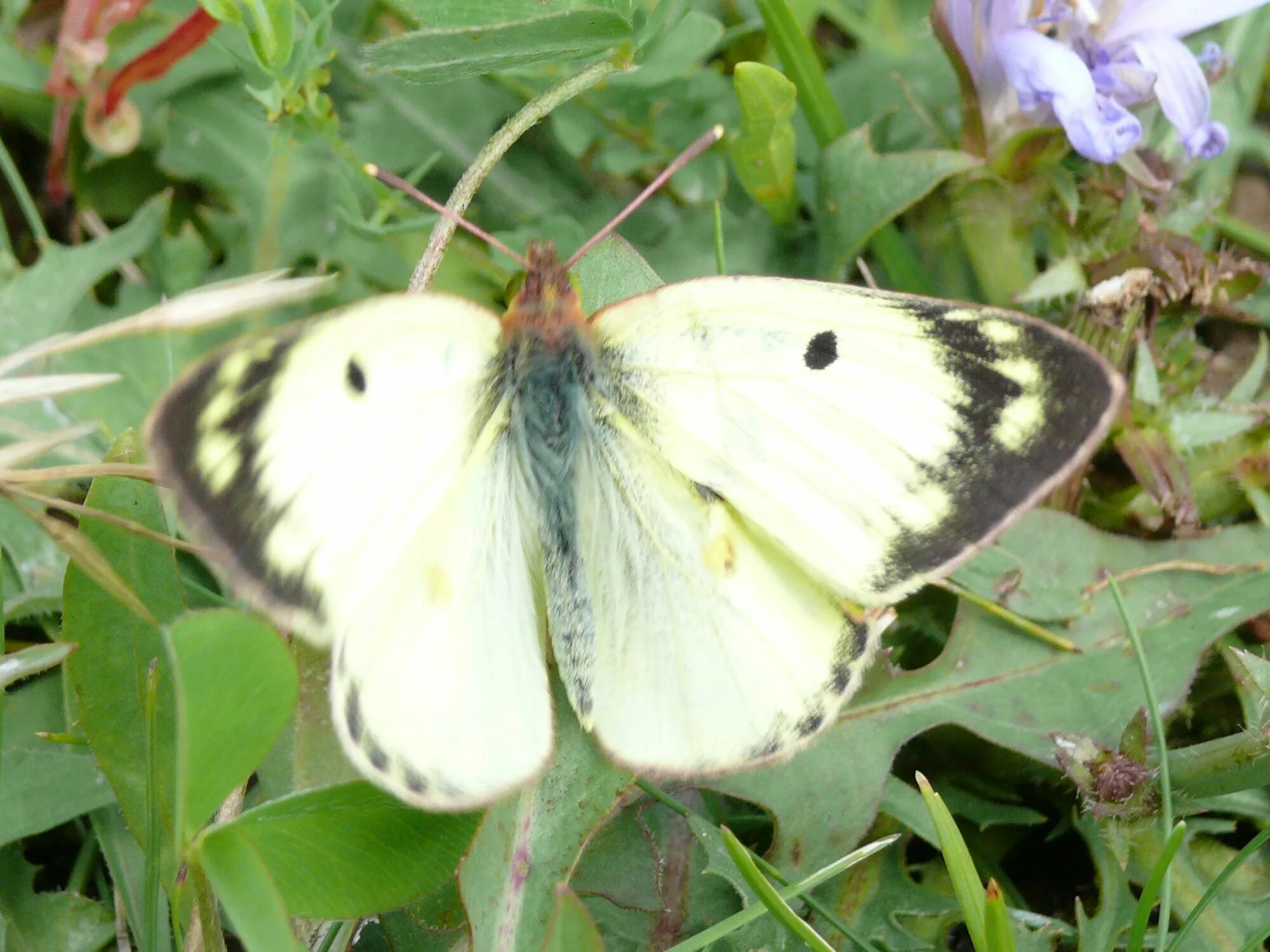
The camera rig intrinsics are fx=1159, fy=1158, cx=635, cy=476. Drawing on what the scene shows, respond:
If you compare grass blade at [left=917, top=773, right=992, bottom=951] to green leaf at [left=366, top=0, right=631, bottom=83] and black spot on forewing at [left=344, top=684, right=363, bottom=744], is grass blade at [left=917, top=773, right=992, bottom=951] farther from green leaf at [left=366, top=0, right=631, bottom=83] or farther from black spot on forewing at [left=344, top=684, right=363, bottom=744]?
green leaf at [left=366, top=0, right=631, bottom=83]

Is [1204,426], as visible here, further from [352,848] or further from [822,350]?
[352,848]

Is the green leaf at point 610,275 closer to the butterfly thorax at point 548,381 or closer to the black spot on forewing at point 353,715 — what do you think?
the butterfly thorax at point 548,381

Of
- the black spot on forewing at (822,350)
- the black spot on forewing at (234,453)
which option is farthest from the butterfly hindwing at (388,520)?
the black spot on forewing at (822,350)

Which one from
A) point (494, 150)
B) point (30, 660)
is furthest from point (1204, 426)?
point (30, 660)

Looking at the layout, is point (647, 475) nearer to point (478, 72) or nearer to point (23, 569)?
point (478, 72)

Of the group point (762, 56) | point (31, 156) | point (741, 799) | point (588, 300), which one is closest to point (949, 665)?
point (741, 799)

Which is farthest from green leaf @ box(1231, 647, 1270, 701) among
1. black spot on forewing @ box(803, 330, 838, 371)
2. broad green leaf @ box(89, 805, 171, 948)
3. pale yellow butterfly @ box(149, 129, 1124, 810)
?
broad green leaf @ box(89, 805, 171, 948)
